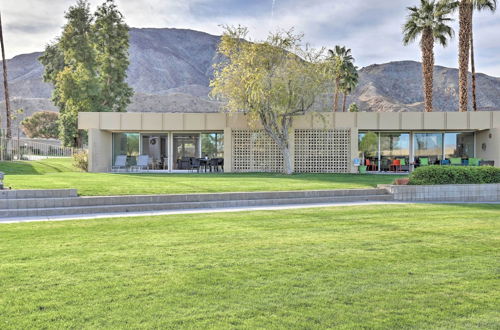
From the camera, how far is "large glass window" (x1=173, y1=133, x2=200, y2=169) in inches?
1000

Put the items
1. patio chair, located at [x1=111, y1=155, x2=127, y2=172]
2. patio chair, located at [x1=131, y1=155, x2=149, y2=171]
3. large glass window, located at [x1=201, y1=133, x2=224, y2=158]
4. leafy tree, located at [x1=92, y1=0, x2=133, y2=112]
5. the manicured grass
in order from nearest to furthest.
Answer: the manicured grass, patio chair, located at [x1=111, y1=155, x2=127, y2=172], patio chair, located at [x1=131, y1=155, x2=149, y2=171], large glass window, located at [x1=201, y1=133, x2=224, y2=158], leafy tree, located at [x1=92, y1=0, x2=133, y2=112]

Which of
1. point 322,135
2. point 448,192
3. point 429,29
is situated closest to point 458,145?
point 322,135

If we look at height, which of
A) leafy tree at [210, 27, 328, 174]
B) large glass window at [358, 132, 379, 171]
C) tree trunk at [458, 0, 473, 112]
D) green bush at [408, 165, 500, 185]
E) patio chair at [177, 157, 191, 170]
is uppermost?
tree trunk at [458, 0, 473, 112]

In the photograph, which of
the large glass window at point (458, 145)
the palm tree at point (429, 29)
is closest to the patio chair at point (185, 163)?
the large glass window at point (458, 145)

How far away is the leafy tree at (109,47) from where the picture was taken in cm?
3716

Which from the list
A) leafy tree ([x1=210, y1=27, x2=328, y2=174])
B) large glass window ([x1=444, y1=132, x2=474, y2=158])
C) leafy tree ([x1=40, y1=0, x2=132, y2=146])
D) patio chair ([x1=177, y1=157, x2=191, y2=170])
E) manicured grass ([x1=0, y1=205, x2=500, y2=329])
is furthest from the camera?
leafy tree ([x1=40, y1=0, x2=132, y2=146])

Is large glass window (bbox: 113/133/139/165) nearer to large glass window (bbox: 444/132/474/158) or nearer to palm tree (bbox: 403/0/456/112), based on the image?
large glass window (bbox: 444/132/474/158)

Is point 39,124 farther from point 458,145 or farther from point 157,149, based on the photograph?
point 458,145

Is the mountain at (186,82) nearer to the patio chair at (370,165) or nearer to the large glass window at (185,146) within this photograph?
the large glass window at (185,146)

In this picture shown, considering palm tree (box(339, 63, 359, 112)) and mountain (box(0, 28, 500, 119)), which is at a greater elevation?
mountain (box(0, 28, 500, 119))

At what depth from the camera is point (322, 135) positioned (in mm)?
23609

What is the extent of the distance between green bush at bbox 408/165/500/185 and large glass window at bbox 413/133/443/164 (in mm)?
11245

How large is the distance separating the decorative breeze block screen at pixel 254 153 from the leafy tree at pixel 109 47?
60.1ft

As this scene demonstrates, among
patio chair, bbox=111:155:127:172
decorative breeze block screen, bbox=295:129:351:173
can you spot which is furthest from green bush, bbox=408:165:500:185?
patio chair, bbox=111:155:127:172
